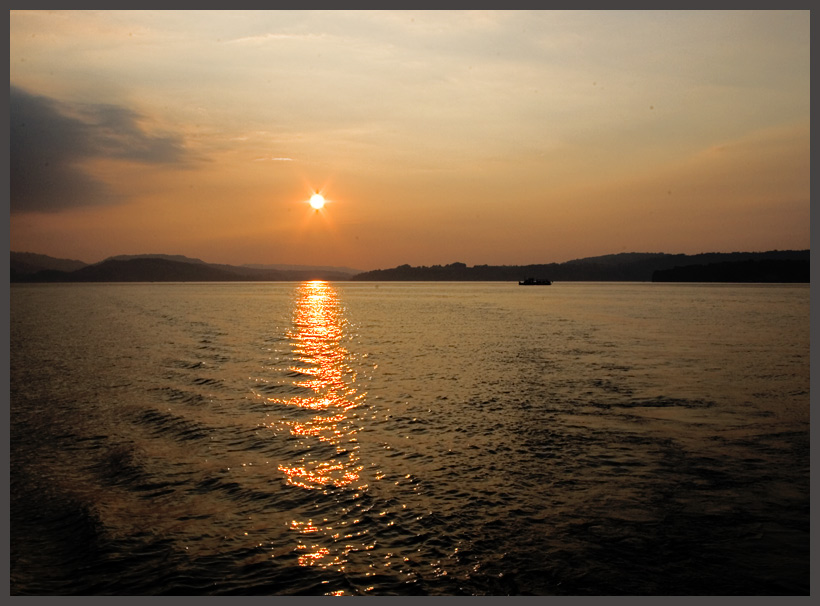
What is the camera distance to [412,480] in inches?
599

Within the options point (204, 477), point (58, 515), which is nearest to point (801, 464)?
point (204, 477)

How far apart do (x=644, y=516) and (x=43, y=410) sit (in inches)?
917

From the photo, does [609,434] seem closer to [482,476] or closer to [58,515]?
[482,476]

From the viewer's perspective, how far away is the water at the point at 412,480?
10.7 m

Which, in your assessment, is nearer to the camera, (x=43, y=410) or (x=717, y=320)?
(x=43, y=410)

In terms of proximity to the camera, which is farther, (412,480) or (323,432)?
(323,432)

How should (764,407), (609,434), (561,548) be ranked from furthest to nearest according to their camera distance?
(764,407) → (609,434) → (561,548)

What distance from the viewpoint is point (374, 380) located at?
1235 inches

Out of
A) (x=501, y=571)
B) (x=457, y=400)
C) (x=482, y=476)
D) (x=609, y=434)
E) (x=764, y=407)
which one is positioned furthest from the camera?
(x=457, y=400)

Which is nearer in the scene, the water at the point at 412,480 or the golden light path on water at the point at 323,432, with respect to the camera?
the water at the point at 412,480

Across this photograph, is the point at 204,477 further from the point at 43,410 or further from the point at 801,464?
the point at 801,464

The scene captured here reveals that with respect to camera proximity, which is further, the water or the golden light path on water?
the golden light path on water

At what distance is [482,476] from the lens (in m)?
15.6

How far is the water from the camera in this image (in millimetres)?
10719
